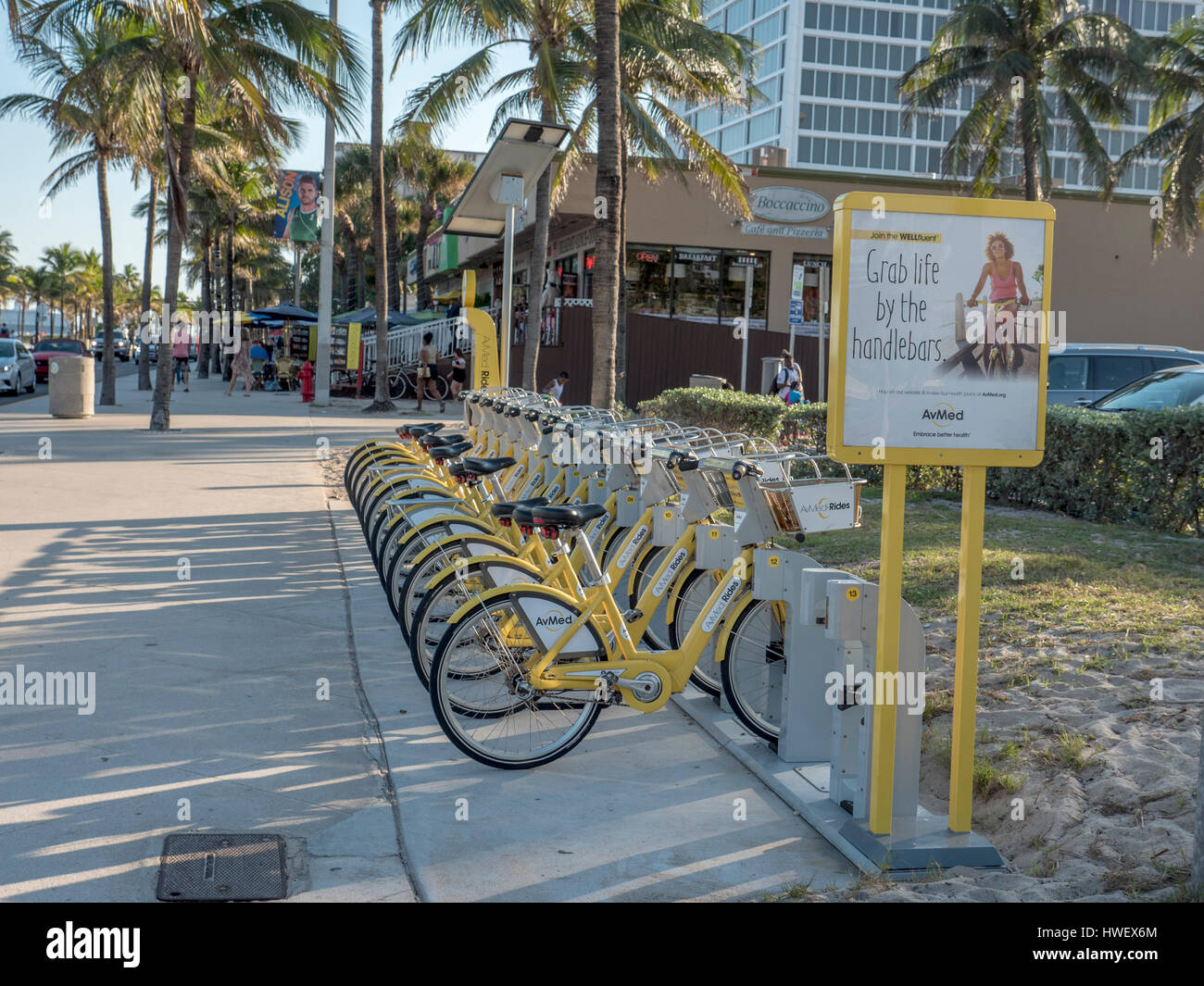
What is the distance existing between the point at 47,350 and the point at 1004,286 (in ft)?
141

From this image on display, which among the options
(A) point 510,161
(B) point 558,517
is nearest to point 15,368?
(A) point 510,161

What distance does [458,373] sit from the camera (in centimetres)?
3022

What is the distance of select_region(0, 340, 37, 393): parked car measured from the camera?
97.2ft

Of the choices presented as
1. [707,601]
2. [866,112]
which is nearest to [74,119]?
[707,601]

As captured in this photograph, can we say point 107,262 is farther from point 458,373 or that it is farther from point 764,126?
point 764,126

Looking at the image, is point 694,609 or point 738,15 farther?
point 738,15

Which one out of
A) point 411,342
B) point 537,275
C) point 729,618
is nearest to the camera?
point 729,618

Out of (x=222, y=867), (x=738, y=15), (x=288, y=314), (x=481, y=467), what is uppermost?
(x=738, y=15)

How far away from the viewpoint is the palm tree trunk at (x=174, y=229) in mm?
17891

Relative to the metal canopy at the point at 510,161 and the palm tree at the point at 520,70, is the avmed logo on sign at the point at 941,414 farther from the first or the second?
the palm tree at the point at 520,70

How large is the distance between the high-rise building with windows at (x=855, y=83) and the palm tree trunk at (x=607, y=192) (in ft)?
258

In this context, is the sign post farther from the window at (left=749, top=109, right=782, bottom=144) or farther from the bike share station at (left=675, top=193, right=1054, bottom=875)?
the window at (left=749, top=109, right=782, bottom=144)
